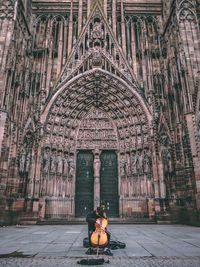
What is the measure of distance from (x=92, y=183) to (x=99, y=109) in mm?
6057

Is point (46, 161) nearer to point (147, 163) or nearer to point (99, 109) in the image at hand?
point (99, 109)

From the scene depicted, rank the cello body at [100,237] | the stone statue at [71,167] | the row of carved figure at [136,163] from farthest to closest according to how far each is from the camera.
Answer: the stone statue at [71,167]
the row of carved figure at [136,163]
the cello body at [100,237]

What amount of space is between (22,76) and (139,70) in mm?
9043

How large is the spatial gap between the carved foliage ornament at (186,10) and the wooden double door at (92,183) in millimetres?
10622

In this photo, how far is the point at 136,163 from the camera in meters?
15.1

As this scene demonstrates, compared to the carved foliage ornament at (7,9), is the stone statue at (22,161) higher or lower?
lower

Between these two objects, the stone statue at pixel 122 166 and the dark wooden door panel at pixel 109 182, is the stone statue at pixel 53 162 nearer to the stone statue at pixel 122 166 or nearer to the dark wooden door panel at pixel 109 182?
the dark wooden door panel at pixel 109 182

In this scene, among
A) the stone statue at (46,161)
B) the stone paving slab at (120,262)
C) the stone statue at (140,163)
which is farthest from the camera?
the stone statue at (140,163)

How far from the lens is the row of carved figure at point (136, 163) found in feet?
47.8

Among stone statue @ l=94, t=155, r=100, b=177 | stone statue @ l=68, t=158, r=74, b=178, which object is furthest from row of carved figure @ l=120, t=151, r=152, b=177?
stone statue @ l=68, t=158, r=74, b=178

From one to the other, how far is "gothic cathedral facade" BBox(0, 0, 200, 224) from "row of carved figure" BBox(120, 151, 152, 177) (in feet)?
0.23

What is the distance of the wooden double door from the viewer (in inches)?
596

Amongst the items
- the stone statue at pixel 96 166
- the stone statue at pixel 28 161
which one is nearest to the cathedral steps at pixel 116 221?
the stone statue at pixel 28 161

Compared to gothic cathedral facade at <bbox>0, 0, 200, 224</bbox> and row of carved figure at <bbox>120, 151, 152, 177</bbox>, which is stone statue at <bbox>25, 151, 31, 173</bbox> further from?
row of carved figure at <bbox>120, 151, 152, 177</bbox>
